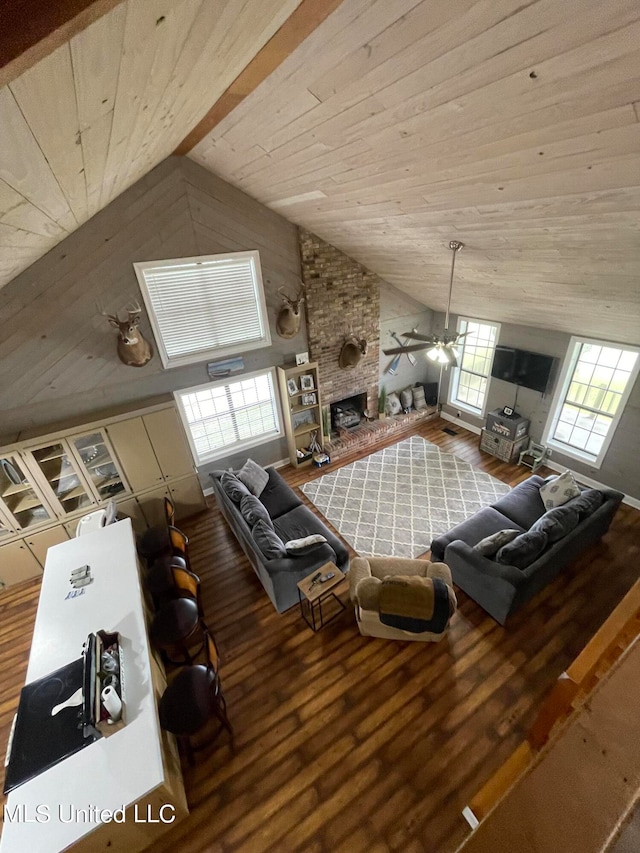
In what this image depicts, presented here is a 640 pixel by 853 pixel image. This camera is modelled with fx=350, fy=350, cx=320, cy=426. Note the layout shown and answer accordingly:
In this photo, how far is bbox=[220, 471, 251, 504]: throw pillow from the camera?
14.6 ft

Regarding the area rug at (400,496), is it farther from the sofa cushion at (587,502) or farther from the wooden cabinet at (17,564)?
the wooden cabinet at (17,564)

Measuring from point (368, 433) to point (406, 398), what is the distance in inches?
54.1

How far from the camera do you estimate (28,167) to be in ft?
4.46

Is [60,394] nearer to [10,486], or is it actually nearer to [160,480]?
[10,486]

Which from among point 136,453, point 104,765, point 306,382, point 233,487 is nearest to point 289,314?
point 306,382

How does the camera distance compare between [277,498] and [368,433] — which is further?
[368,433]

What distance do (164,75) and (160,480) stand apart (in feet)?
14.3

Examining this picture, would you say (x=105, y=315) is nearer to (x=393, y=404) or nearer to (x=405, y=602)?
(x=405, y=602)

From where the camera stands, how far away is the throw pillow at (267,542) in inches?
146

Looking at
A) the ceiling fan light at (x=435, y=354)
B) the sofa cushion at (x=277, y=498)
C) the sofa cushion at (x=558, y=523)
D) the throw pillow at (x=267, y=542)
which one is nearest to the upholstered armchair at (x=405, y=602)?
the throw pillow at (x=267, y=542)

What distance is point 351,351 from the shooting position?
20.6 ft

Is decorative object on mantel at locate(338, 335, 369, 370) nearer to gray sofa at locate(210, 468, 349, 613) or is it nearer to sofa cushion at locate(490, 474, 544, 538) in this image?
gray sofa at locate(210, 468, 349, 613)

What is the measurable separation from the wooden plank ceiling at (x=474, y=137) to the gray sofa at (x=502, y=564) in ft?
7.98

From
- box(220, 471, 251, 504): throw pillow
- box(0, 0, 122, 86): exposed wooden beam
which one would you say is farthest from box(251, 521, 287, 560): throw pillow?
box(0, 0, 122, 86): exposed wooden beam
